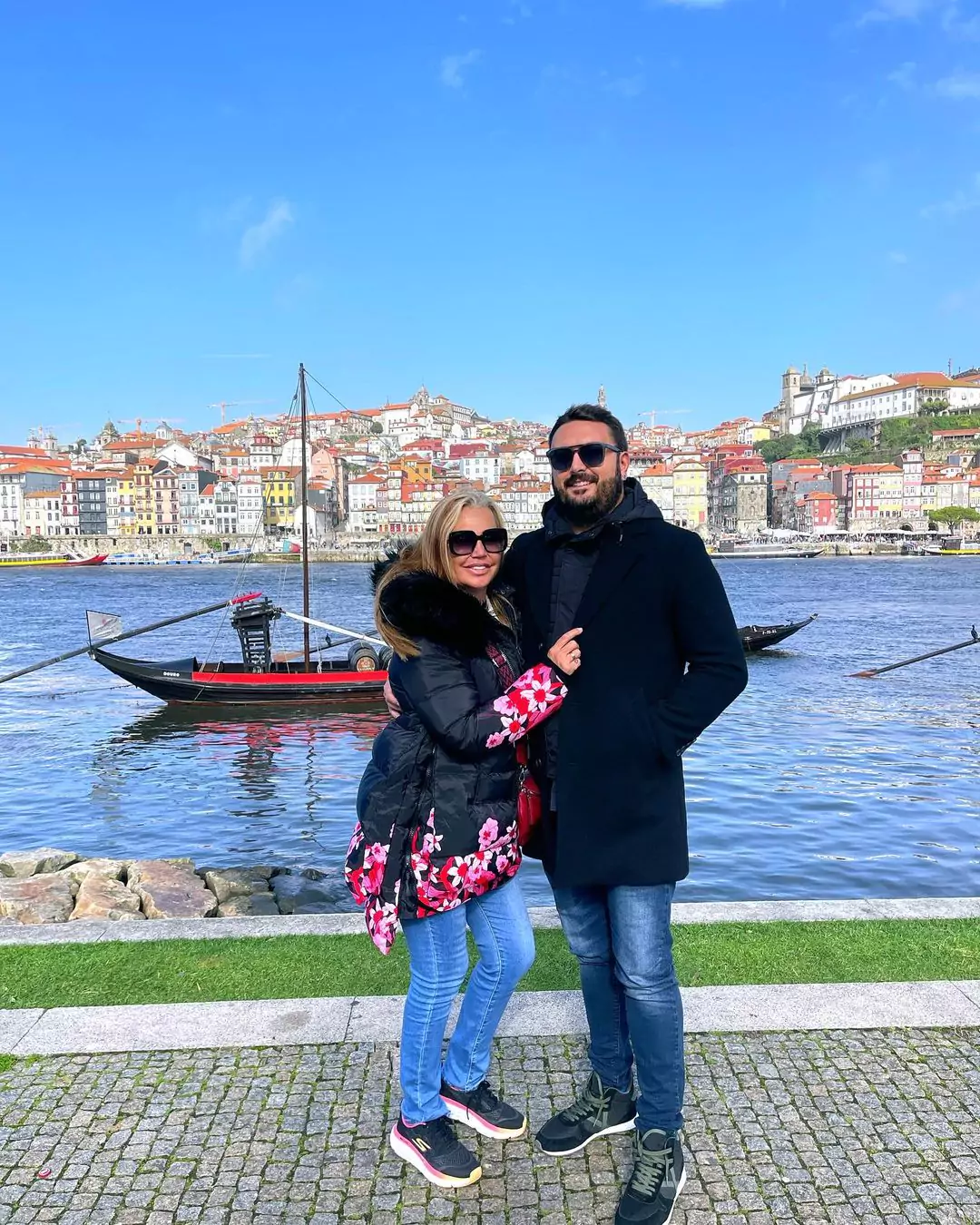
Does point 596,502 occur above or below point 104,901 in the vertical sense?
above

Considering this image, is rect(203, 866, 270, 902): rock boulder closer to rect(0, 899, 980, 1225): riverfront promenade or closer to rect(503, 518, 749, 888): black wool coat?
rect(0, 899, 980, 1225): riverfront promenade

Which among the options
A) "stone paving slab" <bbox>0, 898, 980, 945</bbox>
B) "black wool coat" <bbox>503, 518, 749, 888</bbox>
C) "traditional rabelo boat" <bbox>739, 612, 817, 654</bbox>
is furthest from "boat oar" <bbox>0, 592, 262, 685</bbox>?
"traditional rabelo boat" <bbox>739, 612, 817, 654</bbox>

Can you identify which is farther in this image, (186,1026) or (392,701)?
(186,1026)

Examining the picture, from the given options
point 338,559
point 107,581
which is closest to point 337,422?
point 338,559

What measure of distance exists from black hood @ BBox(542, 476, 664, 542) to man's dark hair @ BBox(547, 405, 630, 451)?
12cm

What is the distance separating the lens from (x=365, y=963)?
4.25 m

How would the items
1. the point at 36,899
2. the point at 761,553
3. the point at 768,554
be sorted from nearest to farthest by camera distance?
the point at 36,899 → the point at 768,554 → the point at 761,553

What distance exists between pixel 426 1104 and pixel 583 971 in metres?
0.55

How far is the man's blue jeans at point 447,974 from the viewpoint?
2.89 metres

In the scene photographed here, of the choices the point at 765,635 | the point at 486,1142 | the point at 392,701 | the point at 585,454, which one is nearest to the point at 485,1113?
the point at 486,1142

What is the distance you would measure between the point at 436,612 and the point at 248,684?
757 inches

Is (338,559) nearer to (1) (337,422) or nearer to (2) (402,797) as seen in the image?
(1) (337,422)

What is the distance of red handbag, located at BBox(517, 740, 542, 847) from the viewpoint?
9.54 feet

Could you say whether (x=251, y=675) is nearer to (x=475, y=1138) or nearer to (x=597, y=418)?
(x=475, y=1138)
